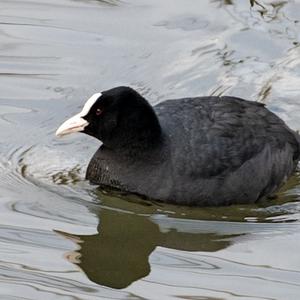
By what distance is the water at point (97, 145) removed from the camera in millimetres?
6598

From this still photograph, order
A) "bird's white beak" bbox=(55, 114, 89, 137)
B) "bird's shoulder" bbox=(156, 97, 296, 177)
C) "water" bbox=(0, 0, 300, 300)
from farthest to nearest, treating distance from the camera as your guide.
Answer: "bird's shoulder" bbox=(156, 97, 296, 177), "bird's white beak" bbox=(55, 114, 89, 137), "water" bbox=(0, 0, 300, 300)

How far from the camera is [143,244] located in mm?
7109

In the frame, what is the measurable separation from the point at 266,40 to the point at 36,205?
3.19 m

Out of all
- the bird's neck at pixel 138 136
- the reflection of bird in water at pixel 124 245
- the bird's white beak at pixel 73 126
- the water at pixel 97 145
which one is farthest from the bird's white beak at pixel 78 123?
the reflection of bird in water at pixel 124 245

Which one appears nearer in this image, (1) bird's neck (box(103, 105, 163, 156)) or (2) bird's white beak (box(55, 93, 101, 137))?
(2) bird's white beak (box(55, 93, 101, 137))

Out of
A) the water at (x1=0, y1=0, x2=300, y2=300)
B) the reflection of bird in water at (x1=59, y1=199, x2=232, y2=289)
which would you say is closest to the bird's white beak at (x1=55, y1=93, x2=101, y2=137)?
the water at (x1=0, y1=0, x2=300, y2=300)

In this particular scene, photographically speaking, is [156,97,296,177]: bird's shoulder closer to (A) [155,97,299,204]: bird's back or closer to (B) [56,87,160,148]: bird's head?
(A) [155,97,299,204]: bird's back

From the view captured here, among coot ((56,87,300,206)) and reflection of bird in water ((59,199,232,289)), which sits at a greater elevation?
coot ((56,87,300,206))

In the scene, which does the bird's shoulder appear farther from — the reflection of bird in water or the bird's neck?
the reflection of bird in water

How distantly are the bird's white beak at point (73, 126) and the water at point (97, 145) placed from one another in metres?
0.40

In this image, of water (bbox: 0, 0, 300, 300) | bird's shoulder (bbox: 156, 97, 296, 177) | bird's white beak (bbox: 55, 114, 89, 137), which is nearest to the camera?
water (bbox: 0, 0, 300, 300)

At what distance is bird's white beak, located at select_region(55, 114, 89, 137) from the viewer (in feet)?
24.8

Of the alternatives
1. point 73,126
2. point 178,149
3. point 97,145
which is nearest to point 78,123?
point 73,126

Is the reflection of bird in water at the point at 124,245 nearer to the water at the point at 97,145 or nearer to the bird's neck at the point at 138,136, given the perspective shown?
the water at the point at 97,145
